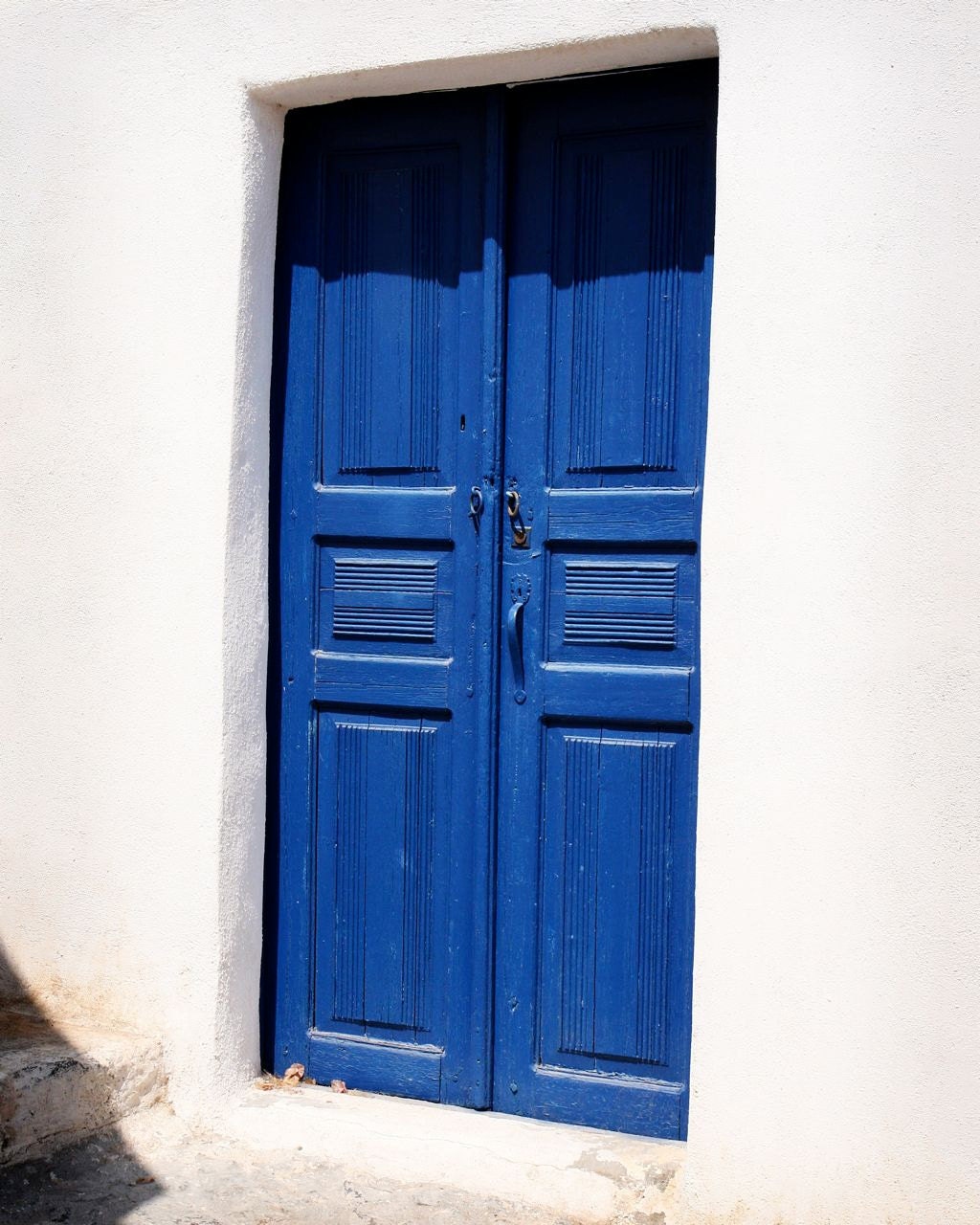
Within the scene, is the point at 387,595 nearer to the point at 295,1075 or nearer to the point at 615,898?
the point at 615,898

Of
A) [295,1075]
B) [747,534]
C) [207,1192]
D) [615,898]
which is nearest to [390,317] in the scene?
[747,534]

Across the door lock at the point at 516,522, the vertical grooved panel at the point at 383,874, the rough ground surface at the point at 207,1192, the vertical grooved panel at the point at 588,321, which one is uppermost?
the vertical grooved panel at the point at 588,321

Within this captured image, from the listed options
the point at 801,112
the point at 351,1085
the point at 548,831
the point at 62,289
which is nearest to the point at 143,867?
the point at 351,1085

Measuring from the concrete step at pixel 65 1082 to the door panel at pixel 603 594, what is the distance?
2.89ft

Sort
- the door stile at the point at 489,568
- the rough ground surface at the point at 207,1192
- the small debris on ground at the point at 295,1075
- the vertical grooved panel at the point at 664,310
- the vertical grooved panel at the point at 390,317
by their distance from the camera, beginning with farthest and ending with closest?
1. the small debris on ground at the point at 295,1075
2. the vertical grooved panel at the point at 390,317
3. the door stile at the point at 489,568
4. the vertical grooved panel at the point at 664,310
5. the rough ground surface at the point at 207,1192

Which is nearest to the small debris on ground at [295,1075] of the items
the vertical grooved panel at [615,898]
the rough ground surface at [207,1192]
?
the rough ground surface at [207,1192]

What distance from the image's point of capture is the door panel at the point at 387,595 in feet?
10.9

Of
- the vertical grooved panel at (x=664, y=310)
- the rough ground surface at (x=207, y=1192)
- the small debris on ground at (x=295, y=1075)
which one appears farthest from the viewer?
the small debris on ground at (x=295, y=1075)

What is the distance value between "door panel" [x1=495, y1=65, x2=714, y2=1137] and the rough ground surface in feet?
1.24

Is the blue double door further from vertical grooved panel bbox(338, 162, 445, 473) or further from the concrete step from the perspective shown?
the concrete step

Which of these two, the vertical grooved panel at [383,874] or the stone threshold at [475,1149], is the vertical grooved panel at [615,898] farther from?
the vertical grooved panel at [383,874]

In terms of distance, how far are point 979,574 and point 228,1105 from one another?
2175 millimetres

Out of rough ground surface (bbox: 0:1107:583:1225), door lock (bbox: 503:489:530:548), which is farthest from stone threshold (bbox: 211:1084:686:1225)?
door lock (bbox: 503:489:530:548)

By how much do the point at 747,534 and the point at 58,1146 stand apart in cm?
213
